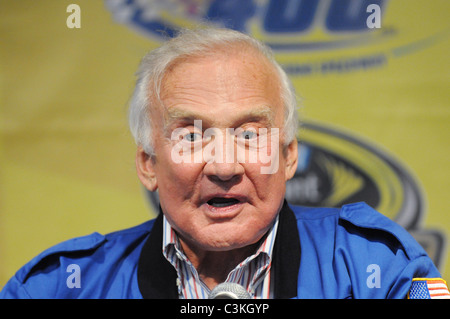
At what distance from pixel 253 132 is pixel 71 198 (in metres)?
1.39

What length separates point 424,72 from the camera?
2.33m

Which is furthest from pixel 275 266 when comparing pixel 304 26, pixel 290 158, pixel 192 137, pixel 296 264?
pixel 304 26

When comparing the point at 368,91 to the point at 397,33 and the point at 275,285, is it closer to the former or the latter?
the point at 397,33

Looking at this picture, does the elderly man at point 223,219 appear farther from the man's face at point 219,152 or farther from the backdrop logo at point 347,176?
the backdrop logo at point 347,176

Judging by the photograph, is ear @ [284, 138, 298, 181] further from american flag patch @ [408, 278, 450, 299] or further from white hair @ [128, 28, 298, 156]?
american flag patch @ [408, 278, 450, 299]

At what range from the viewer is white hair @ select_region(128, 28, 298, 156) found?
4.66ft

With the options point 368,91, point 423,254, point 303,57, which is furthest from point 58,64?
point 423,254

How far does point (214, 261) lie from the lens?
4.90 ft

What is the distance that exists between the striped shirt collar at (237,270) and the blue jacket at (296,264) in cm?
2

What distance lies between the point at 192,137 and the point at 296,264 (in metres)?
0.45

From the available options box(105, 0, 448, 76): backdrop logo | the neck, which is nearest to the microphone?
the neck

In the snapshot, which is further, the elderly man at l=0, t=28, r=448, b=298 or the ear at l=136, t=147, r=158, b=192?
the ear at l=136, t=147, r=158, b=192

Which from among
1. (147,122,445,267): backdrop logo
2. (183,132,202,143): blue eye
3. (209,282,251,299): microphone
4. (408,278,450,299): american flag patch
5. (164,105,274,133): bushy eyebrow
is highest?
(164,105,274,133): bushy eyebrow

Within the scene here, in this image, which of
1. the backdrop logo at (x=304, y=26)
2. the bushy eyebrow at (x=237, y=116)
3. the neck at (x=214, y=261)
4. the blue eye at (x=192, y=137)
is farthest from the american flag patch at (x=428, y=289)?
the backdrop logo at (x=304, y=26)
